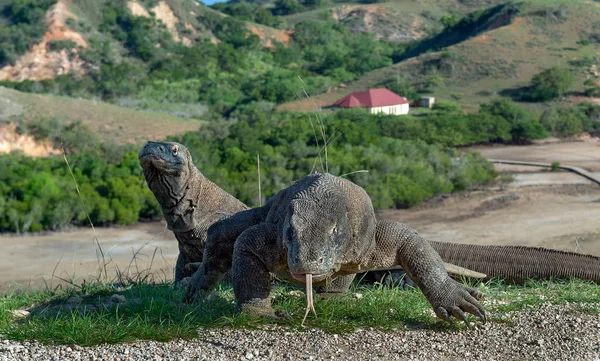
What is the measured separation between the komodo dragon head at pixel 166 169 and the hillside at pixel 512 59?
36.5 meters

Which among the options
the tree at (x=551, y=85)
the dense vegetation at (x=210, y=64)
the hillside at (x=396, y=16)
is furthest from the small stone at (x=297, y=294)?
the hillside at (x=396, y=16)

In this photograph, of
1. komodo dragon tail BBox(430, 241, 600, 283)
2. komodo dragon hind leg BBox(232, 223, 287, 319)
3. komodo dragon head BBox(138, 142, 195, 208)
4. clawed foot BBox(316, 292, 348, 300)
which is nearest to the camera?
komodo dragon hind leg BBox(232, 223, 287, 319)

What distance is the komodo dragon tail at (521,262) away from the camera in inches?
287

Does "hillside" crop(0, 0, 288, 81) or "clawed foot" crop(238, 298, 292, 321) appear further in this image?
"hillside" crop(0, 0, 288, 81)

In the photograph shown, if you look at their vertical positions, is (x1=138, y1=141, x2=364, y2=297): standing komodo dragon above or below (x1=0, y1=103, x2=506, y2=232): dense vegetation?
above

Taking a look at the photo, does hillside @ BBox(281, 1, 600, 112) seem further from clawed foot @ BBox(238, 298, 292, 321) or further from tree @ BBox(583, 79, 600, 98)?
clawed foot @ BBox(238, 298, 292, 321)

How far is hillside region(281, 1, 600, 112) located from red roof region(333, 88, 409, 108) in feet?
8.25

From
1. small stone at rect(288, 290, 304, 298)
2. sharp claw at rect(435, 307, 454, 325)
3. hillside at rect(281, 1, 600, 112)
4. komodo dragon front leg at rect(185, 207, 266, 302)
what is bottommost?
small stone at rect(288, 290, 304, 298)

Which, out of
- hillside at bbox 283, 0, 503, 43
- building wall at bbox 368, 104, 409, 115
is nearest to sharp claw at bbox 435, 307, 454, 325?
building wall at bbox 368, 104, 409, 115

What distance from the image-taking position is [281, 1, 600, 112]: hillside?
46.4m

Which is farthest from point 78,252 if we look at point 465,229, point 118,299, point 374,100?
point 374,100

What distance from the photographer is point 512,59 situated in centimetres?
5028

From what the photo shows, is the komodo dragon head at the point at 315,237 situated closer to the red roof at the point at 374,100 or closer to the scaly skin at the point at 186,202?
the scaly skin at the point at 186,202

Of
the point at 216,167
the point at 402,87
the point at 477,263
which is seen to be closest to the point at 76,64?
the point at 402,87
